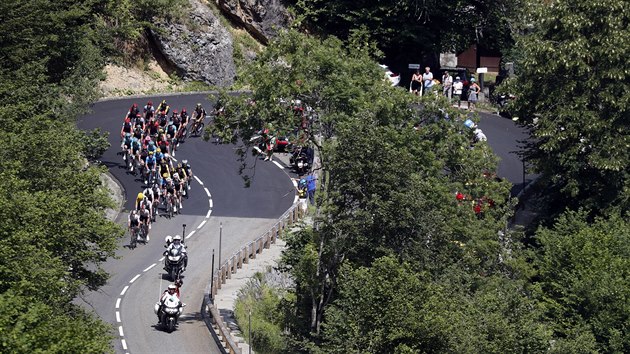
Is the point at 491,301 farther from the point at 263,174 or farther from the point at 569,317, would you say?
the point at 263,174

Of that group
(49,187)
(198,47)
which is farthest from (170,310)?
(198,47)

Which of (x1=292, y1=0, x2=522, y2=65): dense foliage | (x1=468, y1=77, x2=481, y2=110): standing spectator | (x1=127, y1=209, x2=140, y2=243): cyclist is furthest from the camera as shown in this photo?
(x1=292, y1=0, x2=522, y2=65): dense foliage

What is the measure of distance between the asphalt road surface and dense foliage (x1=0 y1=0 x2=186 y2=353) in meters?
1.91

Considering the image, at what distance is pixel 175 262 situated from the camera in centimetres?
4947

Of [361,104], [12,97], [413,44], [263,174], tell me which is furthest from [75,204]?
[413,44]

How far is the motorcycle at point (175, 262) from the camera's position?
162ft

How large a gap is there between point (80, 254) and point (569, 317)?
657 inches

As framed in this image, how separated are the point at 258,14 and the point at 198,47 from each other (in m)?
5.50

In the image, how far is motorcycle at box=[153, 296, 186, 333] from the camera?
147 feet

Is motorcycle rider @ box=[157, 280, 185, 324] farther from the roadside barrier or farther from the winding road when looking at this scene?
the roadside barrier

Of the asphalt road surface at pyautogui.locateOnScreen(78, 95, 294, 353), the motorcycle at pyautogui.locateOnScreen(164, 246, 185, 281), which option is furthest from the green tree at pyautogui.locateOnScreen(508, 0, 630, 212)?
the motorcycle at pyautogui.locateOnScreen(164, 246, 185, 281)

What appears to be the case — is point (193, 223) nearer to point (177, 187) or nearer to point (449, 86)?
point (177, 187)

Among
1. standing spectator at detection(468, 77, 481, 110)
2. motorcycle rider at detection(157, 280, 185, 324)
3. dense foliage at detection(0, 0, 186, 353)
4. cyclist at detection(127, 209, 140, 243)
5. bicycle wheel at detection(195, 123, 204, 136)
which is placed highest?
dense foliage at detection(0, 0, 186, 353)

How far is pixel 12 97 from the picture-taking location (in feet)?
170
